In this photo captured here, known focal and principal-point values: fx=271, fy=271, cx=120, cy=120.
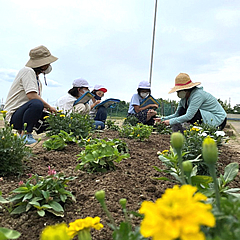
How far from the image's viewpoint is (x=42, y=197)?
64.8 inches

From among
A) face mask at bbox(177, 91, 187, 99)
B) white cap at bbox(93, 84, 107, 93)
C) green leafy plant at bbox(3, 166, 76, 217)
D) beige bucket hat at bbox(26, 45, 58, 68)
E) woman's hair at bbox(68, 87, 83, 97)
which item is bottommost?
green leafy plant at bbox(3, 166, 76, 217)

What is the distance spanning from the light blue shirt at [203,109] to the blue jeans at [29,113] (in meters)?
2.03

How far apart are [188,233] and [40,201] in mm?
1427

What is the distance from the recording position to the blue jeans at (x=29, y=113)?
385 cm

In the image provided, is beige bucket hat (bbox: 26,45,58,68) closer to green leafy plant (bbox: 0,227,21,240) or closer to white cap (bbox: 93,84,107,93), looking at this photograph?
white cap (bbox: 93,84,107,93)

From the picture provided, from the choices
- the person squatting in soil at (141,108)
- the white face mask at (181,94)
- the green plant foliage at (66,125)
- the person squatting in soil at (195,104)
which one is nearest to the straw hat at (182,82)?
the person squatting in soil at (195,104)

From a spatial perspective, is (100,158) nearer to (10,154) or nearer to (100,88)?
(10,154)

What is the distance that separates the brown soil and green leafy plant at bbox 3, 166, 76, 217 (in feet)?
0.15

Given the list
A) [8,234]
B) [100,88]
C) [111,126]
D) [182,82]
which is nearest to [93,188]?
[8,234]

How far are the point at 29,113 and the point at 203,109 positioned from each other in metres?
2.70

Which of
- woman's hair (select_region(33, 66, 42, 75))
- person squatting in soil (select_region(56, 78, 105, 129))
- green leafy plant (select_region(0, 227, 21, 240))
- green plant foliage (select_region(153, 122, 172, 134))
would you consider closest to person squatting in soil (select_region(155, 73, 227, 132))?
green plant foliage (select_region(153, 122, 172, 134))

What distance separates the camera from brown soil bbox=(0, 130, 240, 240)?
1497mm

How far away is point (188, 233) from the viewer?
451 millimetres

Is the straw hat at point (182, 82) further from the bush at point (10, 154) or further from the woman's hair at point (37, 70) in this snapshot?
the bush at point (10, 154)
